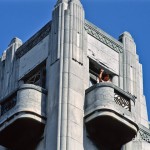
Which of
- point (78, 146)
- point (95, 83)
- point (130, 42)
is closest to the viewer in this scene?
point (78, 146)

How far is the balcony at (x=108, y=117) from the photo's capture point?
36.9 metres

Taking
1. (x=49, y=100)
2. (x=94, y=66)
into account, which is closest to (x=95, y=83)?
(x=94, y=66)

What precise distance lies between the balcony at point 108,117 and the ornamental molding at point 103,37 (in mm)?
4021

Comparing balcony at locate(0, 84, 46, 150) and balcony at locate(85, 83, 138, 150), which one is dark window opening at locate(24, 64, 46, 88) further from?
balcony at locate(85, 83, 138, 150)

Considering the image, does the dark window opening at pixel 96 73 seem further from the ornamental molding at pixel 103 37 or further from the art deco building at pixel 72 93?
the ornamental molding at pixel 103 37

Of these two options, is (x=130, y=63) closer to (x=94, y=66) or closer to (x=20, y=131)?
(x=94, y=66)

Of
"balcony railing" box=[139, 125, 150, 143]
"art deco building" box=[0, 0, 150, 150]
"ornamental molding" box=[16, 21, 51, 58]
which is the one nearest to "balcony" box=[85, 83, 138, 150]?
"art deco building" box=[0, 0, 150, 150]

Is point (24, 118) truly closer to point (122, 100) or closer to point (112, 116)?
point (112, 116)

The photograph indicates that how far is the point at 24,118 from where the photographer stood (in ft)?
121

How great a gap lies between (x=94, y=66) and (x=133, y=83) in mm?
2188

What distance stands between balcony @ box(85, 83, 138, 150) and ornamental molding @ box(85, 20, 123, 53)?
4.02 m

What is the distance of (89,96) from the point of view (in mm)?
37812

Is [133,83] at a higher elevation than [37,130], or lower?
higher

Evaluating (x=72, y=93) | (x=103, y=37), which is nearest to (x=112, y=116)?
(x=72, y=93)
